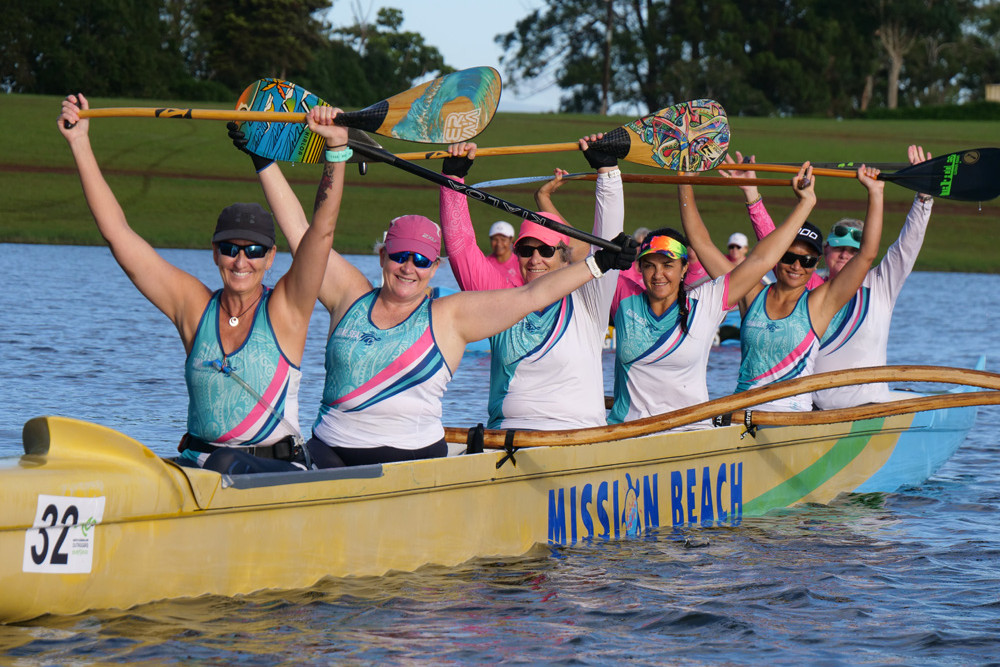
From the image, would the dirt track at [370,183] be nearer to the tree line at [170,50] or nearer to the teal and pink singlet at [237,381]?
the tree line at [170,50]

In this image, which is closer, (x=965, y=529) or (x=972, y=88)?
(x=965, y=529)

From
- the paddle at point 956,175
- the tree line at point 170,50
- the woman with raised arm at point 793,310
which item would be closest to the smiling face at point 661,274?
the woman with raised arm at point 793,310

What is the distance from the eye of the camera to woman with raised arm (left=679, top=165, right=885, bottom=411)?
23.7ft

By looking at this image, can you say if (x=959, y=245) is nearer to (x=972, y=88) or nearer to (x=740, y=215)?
(x=740, y=215)

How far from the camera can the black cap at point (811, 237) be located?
7.12 metres

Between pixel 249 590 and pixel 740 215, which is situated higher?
pixel 740 215

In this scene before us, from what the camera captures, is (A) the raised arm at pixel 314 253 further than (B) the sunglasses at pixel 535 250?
No

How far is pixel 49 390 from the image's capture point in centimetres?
1019

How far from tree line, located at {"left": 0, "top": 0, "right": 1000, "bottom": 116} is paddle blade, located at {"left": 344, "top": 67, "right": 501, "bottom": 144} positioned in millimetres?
44656

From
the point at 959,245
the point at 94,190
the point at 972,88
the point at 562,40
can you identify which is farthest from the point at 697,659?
the point at 972,88

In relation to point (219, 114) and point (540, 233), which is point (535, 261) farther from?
point (219, 114)

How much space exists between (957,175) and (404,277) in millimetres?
4126

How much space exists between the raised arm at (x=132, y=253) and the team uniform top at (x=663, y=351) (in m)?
2.49

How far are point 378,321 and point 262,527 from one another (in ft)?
3.10
